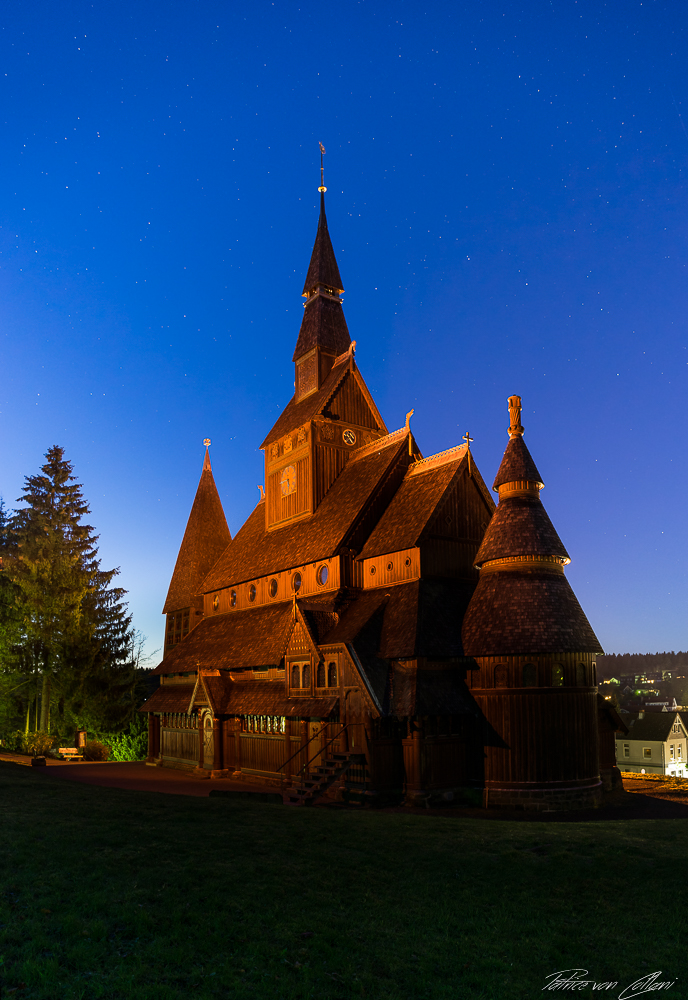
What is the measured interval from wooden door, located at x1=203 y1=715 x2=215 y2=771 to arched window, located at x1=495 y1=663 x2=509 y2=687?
15.4m

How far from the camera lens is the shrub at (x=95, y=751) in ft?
150

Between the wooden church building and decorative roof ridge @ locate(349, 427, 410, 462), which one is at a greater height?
decorative roof ridge @ locate(349, 427, 410, 462)

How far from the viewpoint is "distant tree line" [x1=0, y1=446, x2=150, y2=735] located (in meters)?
49.2

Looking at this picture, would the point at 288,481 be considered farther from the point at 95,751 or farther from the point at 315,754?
the point at 95,751

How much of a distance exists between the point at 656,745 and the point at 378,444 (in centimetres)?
5160

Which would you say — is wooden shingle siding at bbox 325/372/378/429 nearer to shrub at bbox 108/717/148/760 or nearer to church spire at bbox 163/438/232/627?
church spire at bbox 163/438/232/627

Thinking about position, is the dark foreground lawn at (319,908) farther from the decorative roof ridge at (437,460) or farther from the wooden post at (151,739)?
the wooden post at (151,739)

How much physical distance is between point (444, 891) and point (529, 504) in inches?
660

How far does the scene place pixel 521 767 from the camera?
23.7m

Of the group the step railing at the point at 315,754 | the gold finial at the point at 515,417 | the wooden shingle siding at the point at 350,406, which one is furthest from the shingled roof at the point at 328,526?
the step railing at the point at 315,754

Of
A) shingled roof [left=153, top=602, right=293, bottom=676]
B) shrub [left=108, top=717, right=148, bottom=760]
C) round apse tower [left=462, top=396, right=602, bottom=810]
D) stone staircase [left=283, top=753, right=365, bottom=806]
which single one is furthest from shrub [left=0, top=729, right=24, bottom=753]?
round apse tower [left=462, top=396, right=602, bottom=810]

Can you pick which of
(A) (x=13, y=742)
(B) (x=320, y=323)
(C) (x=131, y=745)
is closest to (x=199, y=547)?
(C) (x=131, y=745)

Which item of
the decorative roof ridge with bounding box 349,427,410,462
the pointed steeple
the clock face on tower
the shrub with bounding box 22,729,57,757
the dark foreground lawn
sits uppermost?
the pointed steeple

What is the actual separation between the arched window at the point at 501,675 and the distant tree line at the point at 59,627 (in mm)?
34260
